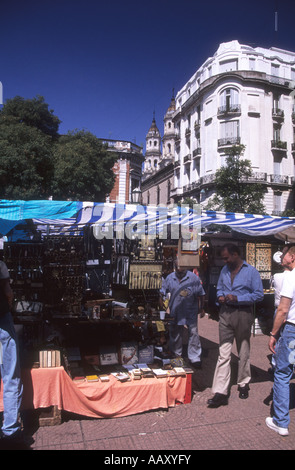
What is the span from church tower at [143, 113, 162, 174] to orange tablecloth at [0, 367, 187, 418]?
7187 cm

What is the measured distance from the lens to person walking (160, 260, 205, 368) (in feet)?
18.2

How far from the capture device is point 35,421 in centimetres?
370

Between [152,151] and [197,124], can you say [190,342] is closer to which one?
[197,124]

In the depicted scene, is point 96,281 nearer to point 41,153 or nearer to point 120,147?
point 41,153

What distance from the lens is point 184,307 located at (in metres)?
5.59

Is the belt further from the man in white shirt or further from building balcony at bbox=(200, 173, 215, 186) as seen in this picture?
building balcony at bbox=(200, 173, 215, 186)

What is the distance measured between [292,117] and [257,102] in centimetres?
371

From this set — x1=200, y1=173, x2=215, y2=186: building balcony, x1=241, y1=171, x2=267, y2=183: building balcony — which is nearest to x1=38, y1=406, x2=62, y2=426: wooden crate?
x1=241, y1=171, x2=267, y2=183: building balcony

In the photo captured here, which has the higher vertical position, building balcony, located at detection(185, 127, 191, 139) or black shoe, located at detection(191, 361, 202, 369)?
building balcony, located at detection(185, 127, 191, 139)

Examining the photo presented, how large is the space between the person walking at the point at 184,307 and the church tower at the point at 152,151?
7002 cm

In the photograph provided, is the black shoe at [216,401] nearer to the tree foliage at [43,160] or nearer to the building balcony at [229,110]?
the tree foliage at [43,160]

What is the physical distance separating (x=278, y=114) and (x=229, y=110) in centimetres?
447

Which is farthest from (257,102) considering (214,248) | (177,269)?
(177,269)

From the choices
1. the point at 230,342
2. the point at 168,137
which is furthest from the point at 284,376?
the point at 168,137
